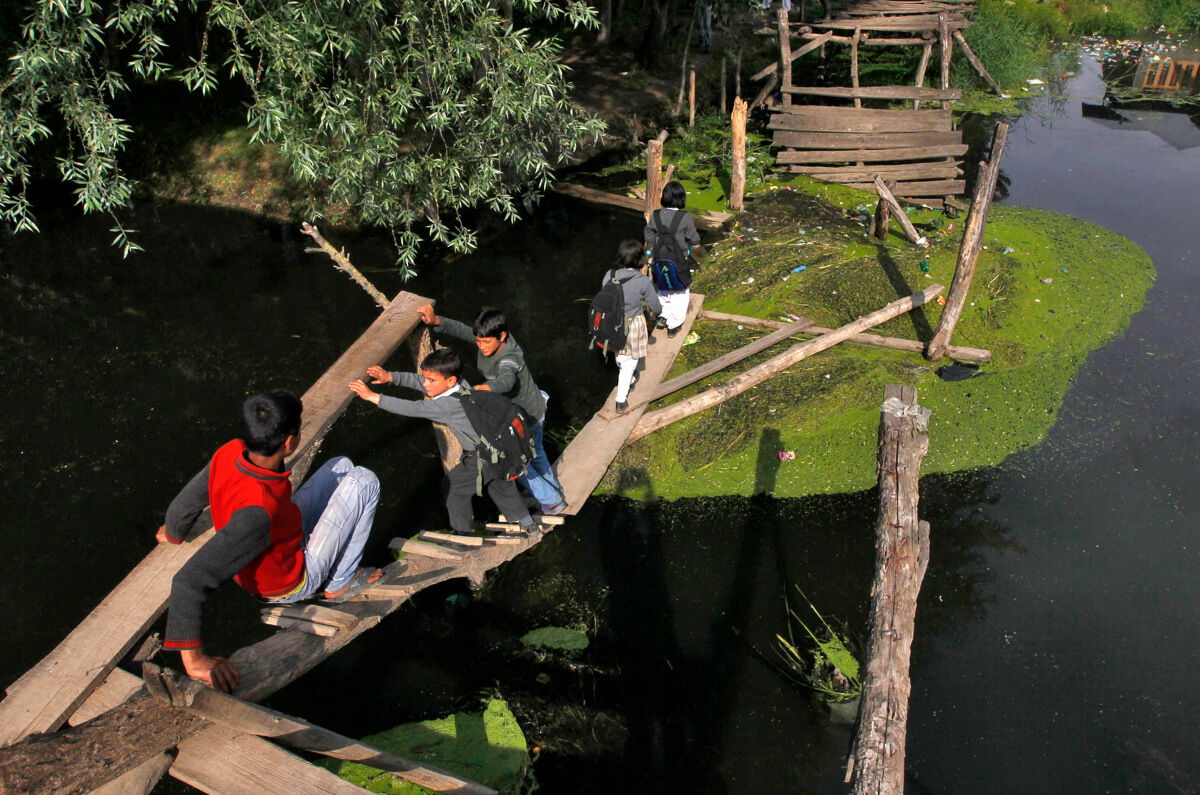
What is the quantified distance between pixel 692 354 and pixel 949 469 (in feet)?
10.1

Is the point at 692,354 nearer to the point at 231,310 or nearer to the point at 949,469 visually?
the point at 949,469

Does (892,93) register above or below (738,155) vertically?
above

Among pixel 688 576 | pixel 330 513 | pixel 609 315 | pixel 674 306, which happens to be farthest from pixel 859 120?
pixel 330 513

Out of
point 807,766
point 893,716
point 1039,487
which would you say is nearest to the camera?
point 893,716

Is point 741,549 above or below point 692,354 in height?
below

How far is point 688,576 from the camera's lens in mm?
7480

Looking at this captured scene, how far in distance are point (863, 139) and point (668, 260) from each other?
7490 mm

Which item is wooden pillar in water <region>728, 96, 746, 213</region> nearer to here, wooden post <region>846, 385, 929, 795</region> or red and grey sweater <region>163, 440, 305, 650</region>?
wooden post <region>846, 385, 929, 795</region>

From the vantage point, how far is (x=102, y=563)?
7.73 metres

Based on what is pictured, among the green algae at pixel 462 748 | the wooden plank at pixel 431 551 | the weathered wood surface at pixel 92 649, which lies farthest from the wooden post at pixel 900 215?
the weathered wood surface at pixel 92 649

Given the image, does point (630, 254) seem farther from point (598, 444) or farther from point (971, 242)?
point (971, 242)

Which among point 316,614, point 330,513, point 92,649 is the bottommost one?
point 316,614

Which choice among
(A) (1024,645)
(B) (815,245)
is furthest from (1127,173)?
(A) (1024,645)

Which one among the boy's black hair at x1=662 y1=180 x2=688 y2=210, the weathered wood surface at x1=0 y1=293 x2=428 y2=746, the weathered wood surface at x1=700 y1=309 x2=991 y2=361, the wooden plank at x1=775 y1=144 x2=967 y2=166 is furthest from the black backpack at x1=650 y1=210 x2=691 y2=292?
the wooden plank at x1=775 y1=144 x2=967 y2=166
